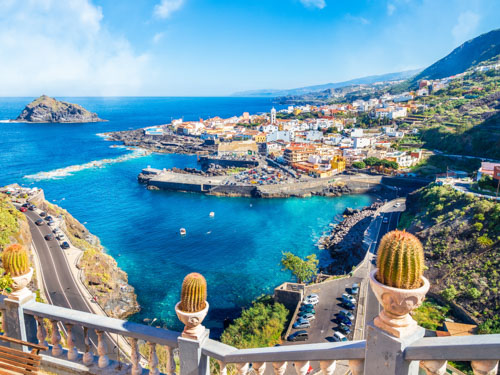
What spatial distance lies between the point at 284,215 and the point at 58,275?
19.1 meters

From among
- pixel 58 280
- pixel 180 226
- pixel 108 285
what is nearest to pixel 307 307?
pixel 108 285

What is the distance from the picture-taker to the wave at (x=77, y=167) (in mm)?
41447

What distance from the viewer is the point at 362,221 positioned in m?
26.8

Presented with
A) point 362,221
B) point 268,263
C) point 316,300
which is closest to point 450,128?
point 362,221

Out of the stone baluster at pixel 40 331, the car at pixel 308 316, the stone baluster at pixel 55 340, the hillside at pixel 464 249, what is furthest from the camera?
the hillside at pixel 464 249

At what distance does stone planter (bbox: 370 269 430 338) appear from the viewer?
1788 mm

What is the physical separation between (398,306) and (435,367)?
410mm

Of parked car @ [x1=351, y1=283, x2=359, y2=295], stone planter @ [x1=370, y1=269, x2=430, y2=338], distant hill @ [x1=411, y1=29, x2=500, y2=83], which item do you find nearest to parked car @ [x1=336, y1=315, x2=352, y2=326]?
parked car @ [x1=351, y1=283, x2=359, y2=295]

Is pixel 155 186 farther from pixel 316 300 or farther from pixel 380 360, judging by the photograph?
pixel 380 360

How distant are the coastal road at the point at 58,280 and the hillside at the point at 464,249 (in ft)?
45.1

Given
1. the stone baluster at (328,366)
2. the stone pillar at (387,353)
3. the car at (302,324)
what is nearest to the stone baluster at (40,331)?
the stone baluster at (328,366)

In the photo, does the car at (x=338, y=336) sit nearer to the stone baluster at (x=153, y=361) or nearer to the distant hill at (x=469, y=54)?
the stone baluster at (x=153, y=361)

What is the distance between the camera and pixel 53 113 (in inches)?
3964

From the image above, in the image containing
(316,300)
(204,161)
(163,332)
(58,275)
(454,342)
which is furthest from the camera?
(204,161)
